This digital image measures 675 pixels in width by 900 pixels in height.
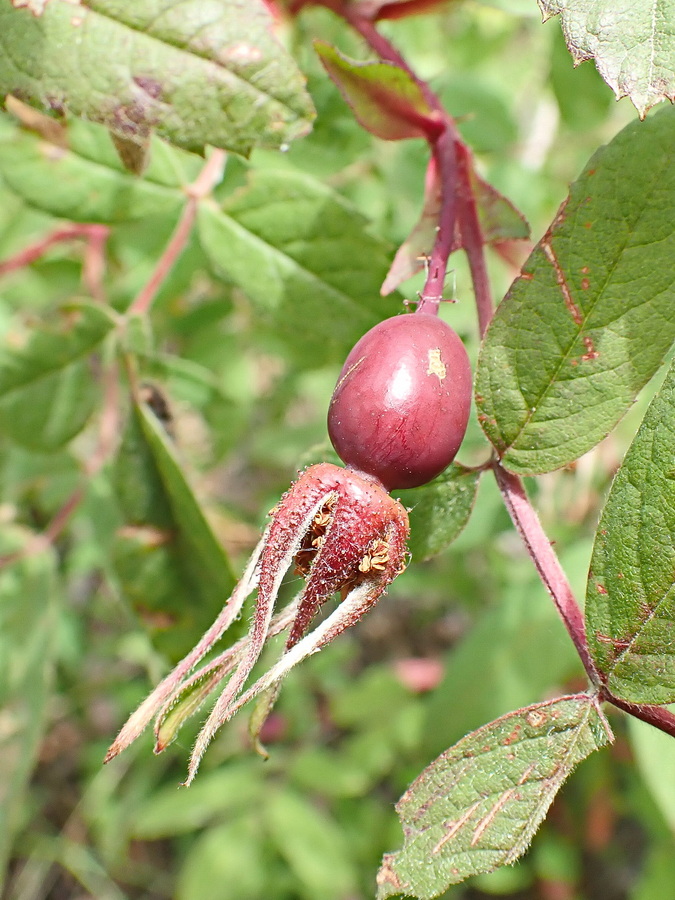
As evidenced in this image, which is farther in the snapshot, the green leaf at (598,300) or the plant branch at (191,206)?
the plant branch at (191,206)

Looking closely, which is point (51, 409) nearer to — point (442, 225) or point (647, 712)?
point (442, 225)

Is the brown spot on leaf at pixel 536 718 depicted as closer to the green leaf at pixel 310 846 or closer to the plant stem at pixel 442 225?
the plant stem at pixel 442 225

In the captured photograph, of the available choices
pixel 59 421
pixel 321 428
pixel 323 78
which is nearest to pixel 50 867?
pixel 321 428

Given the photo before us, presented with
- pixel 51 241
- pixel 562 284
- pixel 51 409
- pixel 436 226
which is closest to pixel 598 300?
pixel 562 284

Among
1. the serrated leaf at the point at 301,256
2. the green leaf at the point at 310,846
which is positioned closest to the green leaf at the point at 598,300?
the serrated leaf at the point at 301,256

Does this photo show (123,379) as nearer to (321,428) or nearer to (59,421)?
(59,421)

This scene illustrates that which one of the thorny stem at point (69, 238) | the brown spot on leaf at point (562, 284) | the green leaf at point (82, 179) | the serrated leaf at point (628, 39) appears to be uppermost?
the serrated leaf at point (628, 39)

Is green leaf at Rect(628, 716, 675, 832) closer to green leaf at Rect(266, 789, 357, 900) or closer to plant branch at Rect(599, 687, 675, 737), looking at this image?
plant branch at Rect(599, 687, 675, 737)
